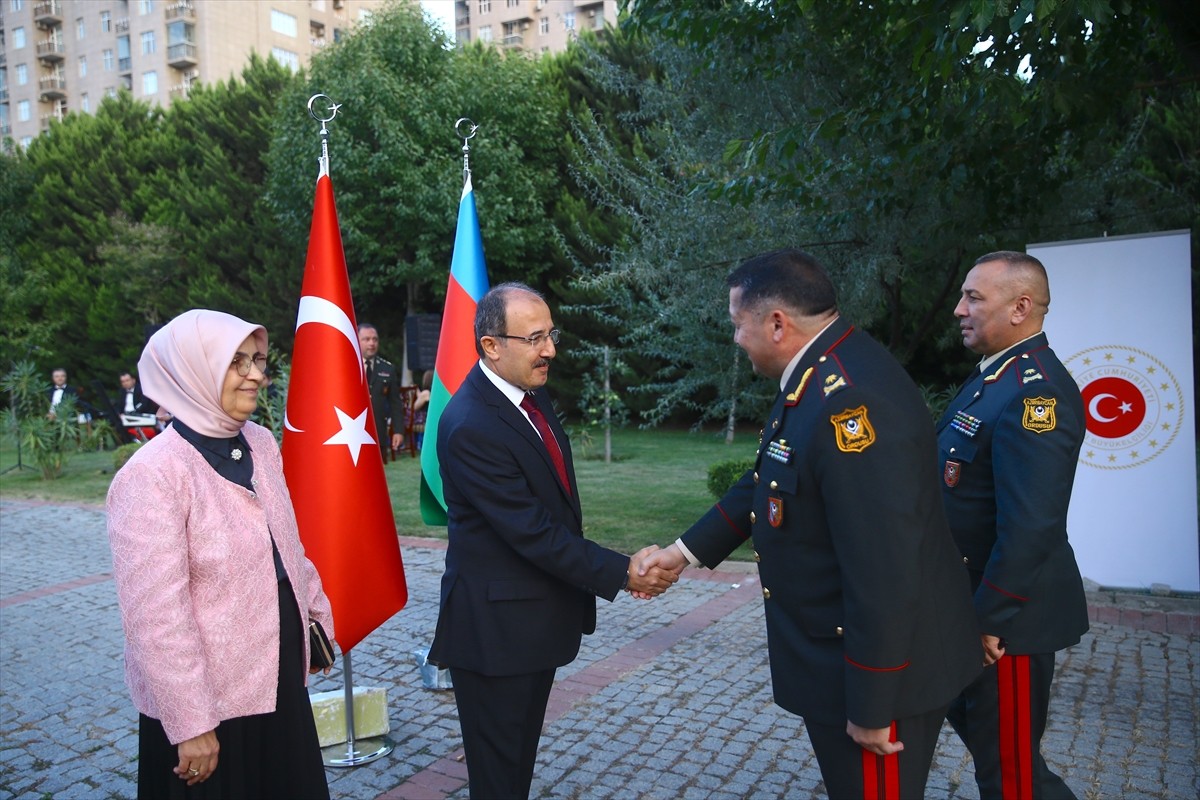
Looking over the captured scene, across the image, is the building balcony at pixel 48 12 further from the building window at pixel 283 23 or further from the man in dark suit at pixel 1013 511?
the man in dark suit at pixel 1013 511

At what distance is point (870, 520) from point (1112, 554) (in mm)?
5466

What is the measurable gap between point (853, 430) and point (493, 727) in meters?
1.53

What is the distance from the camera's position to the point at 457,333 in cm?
521

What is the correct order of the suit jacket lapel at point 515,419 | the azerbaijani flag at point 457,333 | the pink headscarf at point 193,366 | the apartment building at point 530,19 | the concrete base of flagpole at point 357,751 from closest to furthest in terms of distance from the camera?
the pink headscarf at point 193,366 < the suit jacket lapel at point 515,419 < the concrete base of flagpole at point 357,751 < the azerbaijani flag at point 457,333 < the apartment building at point 530,19

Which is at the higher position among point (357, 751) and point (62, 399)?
point (62, 399)

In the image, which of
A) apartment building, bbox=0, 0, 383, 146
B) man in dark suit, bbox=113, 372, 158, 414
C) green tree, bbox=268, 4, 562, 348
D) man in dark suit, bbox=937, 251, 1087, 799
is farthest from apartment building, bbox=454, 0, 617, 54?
man in dark suit, bbox=937, 251, 1087, 799

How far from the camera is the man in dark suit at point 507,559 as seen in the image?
9.34ft

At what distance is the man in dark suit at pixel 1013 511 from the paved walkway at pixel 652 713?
3.02 feet

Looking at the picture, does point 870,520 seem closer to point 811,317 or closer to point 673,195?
point 811,317

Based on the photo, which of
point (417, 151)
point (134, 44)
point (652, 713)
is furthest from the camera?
point (134, 44)

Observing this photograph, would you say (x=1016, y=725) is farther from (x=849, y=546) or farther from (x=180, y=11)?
(x=180, y=11)

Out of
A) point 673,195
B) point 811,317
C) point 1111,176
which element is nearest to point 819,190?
point 673,195

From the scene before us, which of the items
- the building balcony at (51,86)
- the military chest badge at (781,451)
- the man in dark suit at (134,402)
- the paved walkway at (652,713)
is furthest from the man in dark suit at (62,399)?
the building balcony at (51,86)

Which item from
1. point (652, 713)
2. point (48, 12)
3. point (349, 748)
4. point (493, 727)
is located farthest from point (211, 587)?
point (48, 12)
